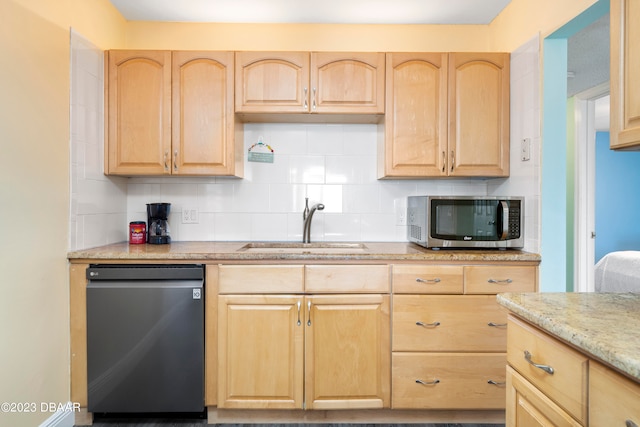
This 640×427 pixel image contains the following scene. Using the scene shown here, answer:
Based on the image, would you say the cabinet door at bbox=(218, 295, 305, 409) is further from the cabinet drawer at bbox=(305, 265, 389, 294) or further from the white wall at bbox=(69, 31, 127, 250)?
the white wall at bbox=(69, 31, 127, 250)

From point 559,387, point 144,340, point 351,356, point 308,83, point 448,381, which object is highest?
point 308,83

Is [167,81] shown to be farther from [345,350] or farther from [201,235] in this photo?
[345,350]

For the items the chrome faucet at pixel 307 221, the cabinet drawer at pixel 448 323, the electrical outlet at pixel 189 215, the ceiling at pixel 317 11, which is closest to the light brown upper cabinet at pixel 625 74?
the cabinet drawer at pixel 448 323

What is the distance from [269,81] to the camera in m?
2.35

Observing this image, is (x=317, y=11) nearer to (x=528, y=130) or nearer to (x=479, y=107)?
(x=479, y=107)

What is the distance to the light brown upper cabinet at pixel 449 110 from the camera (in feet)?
→ 7.70

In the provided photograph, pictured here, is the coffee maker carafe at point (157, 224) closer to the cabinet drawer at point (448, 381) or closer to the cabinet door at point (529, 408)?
the cabinet drawer at point (448, 381)

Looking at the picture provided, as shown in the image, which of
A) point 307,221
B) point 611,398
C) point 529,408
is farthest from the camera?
point 307,221

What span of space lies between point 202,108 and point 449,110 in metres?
1.48

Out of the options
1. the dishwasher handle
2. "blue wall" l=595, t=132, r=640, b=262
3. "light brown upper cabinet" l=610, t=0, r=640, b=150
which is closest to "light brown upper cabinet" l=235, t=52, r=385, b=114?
the dishwasher handle

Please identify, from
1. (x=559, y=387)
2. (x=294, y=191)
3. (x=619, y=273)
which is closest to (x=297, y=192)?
(x=294, y=191)

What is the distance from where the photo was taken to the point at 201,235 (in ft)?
8.81

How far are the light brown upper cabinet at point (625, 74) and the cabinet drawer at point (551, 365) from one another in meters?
0.62

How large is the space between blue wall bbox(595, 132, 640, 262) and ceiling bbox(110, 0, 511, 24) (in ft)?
15.0
